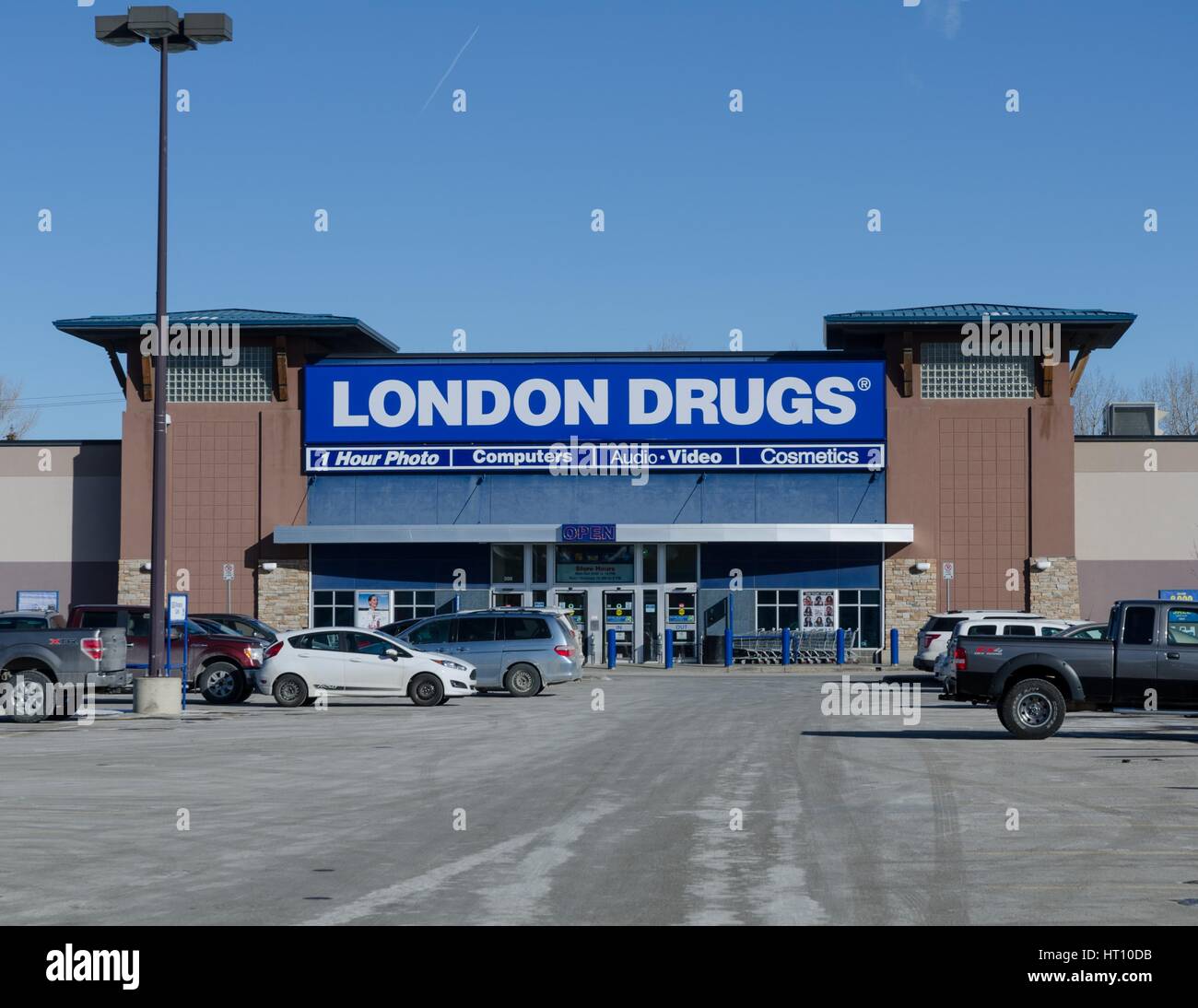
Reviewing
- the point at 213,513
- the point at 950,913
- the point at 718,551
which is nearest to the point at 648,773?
the point at 950,913

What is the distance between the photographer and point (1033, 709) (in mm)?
21531

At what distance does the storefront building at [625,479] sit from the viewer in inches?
1876

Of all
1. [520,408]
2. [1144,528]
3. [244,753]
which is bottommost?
[244,753]

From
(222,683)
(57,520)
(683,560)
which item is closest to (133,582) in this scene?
(57,520)

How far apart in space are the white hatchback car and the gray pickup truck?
393cm

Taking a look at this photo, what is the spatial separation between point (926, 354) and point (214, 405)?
2247 cm

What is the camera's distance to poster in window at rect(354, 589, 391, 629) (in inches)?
1918

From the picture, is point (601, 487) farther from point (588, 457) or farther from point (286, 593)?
point (286, 593)

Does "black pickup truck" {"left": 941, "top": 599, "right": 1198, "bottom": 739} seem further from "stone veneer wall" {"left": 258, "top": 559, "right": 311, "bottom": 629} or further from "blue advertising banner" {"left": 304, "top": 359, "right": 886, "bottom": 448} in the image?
"stone veneer wall" {"left": 258, "top": 559, "right": 311, "bottom": 629}

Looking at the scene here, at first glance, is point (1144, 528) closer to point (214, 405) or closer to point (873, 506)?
point (873, 506)

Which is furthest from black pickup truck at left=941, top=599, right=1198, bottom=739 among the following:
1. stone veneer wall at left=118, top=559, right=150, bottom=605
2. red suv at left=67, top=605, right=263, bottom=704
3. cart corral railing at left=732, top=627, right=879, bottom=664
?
stone veneer wall at left=118, top=559, right=150, bottom=605

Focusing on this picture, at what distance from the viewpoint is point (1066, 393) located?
47875 millimetres

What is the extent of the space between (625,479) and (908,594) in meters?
9.41

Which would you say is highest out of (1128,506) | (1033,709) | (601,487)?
(601,487)
